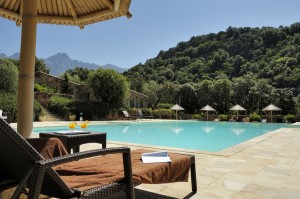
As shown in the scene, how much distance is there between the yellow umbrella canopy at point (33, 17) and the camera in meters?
3.77

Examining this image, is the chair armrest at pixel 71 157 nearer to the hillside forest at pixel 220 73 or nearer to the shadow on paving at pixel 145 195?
the shadow on paving at pixel 145 195

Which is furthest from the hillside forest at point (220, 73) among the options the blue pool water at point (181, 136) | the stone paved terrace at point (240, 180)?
the stone paved terrace at point (240, 180)

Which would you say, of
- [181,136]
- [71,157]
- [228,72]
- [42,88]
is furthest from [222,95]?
[71,157]

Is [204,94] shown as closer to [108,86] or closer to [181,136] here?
[108,86]

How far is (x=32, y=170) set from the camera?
1.32m

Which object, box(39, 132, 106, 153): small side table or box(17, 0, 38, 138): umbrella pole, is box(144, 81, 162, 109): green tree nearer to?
box(39, 132, 106, 153): small side table

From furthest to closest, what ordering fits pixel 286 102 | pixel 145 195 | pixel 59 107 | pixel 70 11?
pixel 286 102 < pixel 59 107 < pixel 70 11 < pixel 145 195

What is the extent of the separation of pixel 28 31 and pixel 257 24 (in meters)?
73.8

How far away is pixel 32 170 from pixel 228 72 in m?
53.6

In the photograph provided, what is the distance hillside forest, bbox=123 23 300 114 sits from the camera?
32531mm

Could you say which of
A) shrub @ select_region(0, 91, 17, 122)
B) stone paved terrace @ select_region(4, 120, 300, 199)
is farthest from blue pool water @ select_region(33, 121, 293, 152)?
stone paved terrace @ select_region(4, 120, 300, 199)

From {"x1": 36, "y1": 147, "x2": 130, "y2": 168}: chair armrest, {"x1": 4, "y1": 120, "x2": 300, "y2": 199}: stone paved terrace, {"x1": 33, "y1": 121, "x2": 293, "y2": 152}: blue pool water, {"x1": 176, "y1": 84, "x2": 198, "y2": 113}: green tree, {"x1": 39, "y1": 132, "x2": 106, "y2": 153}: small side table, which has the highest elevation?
{"x1": 176, "y1": 84, "x2": 198, "y2": 113}: green tree

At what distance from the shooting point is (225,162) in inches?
187

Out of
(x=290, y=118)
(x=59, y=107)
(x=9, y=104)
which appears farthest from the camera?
(x=290, y=118)
